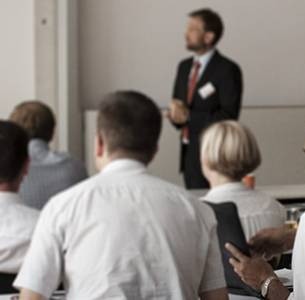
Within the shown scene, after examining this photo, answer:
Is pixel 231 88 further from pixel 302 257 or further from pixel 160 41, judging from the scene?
pixel 302 257

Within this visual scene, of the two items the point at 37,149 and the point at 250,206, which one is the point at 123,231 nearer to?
the point at 250,206

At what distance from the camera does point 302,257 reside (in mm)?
1934

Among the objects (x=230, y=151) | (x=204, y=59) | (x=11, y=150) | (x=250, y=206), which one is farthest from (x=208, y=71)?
(x=11, y=150)

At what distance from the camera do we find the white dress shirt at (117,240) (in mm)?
2006

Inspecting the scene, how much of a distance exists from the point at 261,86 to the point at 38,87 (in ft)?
6.79

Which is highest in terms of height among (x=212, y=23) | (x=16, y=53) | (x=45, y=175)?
(x=212, y=23)

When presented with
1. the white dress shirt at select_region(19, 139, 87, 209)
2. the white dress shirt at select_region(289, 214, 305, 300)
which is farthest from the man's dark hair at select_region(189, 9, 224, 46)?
the white dress shirt at select_region(289, 214, 305, 300)

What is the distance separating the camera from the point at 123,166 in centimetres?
209

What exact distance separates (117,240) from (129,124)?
0.99 ft

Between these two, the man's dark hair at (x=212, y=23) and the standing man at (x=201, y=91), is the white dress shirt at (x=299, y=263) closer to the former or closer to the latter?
the standing man at (x=201, y=91)

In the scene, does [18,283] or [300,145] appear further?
[300,145]

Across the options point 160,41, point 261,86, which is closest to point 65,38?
point 160,41

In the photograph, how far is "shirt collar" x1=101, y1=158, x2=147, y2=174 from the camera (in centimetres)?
209

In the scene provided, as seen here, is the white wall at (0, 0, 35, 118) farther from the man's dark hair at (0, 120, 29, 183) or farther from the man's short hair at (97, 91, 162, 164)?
the man's short hair at (97, 91, 162, 164)
